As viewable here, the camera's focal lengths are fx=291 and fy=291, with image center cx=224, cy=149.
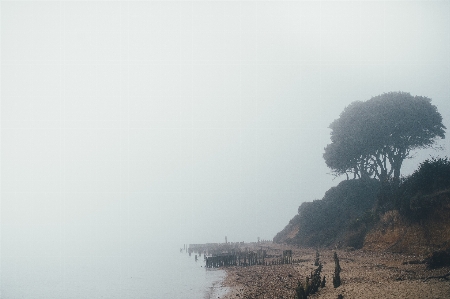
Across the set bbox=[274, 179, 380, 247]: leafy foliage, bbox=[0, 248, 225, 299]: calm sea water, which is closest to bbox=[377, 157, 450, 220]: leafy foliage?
bbox=[274, 179, 380, 247]: leafy foliage

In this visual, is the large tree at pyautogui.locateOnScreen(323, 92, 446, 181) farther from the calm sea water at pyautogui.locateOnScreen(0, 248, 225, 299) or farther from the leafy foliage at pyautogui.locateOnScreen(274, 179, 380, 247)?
the calm sea water at pyautogui.locateOnScreen(0, 248, 225, 299)

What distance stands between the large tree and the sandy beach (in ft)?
64.2

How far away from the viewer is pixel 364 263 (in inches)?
949

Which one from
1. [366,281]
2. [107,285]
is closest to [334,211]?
[366,281]

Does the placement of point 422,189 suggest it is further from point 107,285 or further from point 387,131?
point 107,285

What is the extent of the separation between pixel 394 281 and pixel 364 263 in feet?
26.1

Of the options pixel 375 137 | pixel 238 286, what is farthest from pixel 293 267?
pixel 375 137

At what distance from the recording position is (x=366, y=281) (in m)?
18.0

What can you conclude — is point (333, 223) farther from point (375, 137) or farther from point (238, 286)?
point (238, 286)

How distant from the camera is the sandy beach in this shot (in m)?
14.5

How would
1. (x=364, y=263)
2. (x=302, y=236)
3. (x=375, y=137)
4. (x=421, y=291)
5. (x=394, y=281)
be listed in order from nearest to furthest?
(x=421, y=291), (x=394, y=281), (x=364, y=263), (x=375, y=137), (x=302, y=236)

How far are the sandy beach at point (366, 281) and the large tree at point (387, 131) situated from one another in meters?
19.6

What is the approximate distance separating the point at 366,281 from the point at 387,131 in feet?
103

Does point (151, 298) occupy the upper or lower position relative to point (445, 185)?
lower
